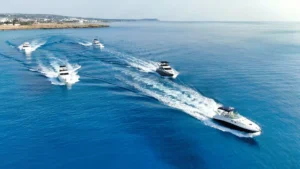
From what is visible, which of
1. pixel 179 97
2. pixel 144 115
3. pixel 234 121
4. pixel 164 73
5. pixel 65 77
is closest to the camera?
pixel 234 121

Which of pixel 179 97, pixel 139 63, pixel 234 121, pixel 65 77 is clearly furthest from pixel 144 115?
pixel 139 63

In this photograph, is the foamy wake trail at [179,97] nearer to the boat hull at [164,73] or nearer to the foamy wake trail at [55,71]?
the boat hull at [164,73]

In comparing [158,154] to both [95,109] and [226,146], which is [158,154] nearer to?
[226,146]

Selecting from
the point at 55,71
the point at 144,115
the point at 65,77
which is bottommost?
the point at 144,115

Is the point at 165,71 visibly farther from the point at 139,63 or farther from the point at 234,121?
the point at 234,121

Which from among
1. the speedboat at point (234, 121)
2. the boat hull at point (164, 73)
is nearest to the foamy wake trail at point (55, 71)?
the boat hull at point (164, 73)

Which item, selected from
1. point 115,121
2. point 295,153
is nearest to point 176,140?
point 115,121

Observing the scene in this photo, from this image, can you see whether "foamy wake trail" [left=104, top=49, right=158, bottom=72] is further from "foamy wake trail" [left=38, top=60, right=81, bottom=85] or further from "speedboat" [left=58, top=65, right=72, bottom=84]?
"speedboat" [left=58, top=65, right=72, bottom=84]
